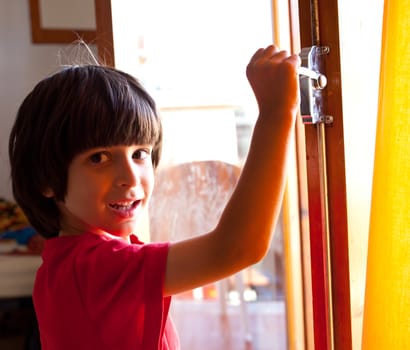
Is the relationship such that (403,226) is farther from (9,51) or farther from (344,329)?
(9,51)

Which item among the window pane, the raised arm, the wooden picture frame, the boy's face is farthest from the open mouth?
the wooden picture frame

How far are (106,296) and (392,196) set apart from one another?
15.4 inches

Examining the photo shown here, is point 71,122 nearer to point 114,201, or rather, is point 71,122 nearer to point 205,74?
point 114,201

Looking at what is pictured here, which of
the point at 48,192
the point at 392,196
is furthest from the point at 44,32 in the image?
the point at 392,196

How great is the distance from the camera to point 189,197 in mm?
1303

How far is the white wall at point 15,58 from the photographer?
106 inches

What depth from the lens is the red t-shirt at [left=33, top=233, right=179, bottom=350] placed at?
0.63 m

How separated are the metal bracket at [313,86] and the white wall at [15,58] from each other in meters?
2.16

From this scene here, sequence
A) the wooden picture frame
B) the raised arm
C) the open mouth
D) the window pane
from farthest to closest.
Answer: the wooden picture frame → the window pane → the open mouth → the raised arm

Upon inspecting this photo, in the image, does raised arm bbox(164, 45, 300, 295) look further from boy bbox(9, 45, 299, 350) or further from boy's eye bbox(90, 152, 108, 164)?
boy's eye bbox(90, 152, 108, 164)

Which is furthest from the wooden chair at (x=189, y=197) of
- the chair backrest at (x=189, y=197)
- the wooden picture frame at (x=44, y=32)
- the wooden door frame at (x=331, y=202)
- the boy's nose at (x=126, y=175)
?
the wooden picture frame at (x=44, y=32)

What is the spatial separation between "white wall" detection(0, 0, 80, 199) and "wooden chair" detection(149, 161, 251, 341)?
165cm

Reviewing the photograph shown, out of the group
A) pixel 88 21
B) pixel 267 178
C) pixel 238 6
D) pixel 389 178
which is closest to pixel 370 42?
pixel 389 178

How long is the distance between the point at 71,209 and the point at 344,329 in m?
0.46
